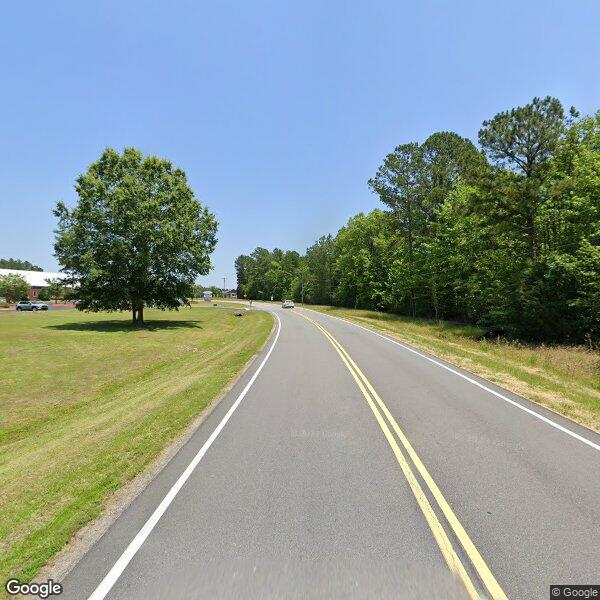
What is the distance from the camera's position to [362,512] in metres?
4.80

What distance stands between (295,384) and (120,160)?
1291 inches

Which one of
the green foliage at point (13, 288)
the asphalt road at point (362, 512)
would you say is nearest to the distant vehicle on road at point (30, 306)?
the green foliage at point (13, 288)

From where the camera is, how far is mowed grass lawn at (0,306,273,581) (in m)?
4.98

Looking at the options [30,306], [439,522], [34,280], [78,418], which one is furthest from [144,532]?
[34,280]

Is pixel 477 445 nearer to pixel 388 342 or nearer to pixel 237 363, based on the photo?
pixel 237 363

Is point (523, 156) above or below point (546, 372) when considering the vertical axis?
above

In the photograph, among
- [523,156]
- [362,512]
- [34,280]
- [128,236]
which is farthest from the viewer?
[34,280]

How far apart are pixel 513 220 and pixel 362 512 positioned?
29.0 meters

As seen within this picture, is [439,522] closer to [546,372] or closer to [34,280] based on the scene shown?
[546,372]

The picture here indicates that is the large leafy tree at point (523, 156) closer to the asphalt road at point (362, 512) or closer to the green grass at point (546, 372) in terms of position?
the green grass at point (546, 372)

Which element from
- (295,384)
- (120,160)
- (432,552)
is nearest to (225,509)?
(432,552)

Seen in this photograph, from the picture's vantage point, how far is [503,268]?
31688 mm

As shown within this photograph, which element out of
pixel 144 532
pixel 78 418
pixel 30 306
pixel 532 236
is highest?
pixel 532 236

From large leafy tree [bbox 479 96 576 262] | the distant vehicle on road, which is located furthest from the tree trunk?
the distant vehicle on road
